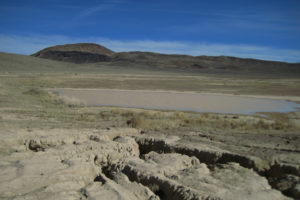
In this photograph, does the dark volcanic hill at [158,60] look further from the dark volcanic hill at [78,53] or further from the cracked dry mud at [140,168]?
the cracked dry mud at [140,168]

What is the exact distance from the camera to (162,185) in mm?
5301

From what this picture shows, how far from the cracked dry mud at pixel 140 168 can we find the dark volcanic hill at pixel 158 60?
337ft

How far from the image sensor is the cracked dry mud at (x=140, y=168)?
4968mm

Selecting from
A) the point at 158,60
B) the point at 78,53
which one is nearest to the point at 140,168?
the point at 158,60

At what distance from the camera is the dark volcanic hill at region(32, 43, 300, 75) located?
116 meters

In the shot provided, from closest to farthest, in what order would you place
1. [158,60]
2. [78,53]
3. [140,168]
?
[140,168]
[158,60]
[78,53]

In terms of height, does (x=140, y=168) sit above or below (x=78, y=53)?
below

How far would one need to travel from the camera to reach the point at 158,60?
423 feet

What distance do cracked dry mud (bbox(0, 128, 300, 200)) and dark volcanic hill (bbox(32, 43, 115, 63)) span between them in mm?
130516

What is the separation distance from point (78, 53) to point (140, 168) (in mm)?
148143

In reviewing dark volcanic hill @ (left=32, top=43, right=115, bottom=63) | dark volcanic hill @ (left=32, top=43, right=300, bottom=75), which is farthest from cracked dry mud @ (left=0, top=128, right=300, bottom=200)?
dark volcanic hill @ (left=32, top=43, right=115, bottom=63)

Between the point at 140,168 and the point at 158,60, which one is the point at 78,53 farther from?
the point at 140,168

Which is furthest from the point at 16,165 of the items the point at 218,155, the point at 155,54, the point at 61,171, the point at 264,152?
the point at 155,54

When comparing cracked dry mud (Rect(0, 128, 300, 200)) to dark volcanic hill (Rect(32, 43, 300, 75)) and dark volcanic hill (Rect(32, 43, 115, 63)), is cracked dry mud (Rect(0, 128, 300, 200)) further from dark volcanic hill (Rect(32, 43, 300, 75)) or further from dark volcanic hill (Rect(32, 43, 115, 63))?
dark volcanic hill (Rect(32, 43, 115, 63))
